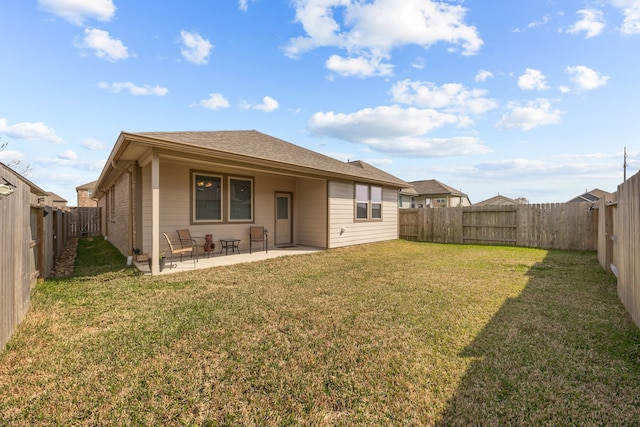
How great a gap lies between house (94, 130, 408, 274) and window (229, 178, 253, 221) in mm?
34

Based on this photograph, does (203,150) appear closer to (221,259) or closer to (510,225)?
(221,259)

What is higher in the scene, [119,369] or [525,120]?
[525,120]

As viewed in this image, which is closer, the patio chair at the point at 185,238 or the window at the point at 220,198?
the patio chair at the point at 185,238

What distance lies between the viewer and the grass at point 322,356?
6.88 ft

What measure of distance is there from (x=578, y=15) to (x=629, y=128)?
18.4 feet

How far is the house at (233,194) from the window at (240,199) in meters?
0.03

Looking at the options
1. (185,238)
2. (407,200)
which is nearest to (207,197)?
(185,238)

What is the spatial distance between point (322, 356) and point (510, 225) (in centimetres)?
1288

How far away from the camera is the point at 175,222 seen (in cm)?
822

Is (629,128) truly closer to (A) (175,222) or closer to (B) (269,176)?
(B) (269,176)

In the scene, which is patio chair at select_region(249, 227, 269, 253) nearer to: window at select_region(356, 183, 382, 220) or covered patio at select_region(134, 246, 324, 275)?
covered patio at select_region(134, 246, 324, 275)

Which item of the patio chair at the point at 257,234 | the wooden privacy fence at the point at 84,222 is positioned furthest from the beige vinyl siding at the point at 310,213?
the wooden privacy fence at the point at 84,222

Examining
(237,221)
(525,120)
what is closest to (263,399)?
(237,221)

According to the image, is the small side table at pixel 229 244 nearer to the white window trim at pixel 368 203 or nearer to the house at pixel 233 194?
the house at pixel 233 194
